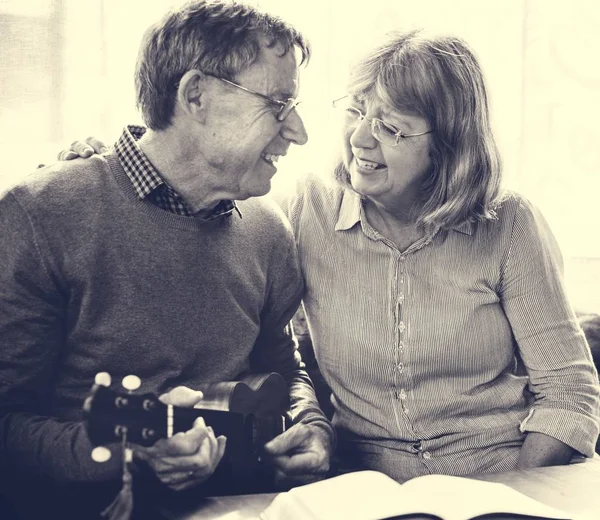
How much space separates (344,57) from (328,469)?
127cm

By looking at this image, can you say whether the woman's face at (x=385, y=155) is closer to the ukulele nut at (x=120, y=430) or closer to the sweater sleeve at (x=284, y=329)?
the sweater sleeve at (x=284, y=329)

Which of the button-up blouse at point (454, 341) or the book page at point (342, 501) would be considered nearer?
the book page at point (342, 501)

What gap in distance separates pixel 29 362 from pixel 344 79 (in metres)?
1.21

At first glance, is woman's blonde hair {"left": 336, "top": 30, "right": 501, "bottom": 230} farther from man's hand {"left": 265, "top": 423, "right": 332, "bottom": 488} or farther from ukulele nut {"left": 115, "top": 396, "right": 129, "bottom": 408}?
ukulele nut {"left": 115, "top": 396, "right": 129, "bottom": 408}

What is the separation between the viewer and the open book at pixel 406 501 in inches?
48.2

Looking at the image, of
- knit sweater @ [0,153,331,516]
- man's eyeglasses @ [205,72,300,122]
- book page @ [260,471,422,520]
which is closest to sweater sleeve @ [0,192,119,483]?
knit sweater @ [0,153,331,516]

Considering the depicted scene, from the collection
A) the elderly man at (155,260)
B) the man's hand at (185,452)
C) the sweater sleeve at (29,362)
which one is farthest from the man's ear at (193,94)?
the man's hand at (185,452)

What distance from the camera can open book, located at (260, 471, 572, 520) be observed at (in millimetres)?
1225

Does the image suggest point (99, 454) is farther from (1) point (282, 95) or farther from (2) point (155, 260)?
(1) point (282, 95)

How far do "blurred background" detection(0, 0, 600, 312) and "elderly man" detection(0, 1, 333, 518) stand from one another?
0.47 ft

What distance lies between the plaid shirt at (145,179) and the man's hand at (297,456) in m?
0.48

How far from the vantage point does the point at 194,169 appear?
165 cm

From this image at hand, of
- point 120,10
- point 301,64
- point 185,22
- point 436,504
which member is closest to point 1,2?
point 120,10

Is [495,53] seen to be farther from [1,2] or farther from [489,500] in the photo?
[489,500]
